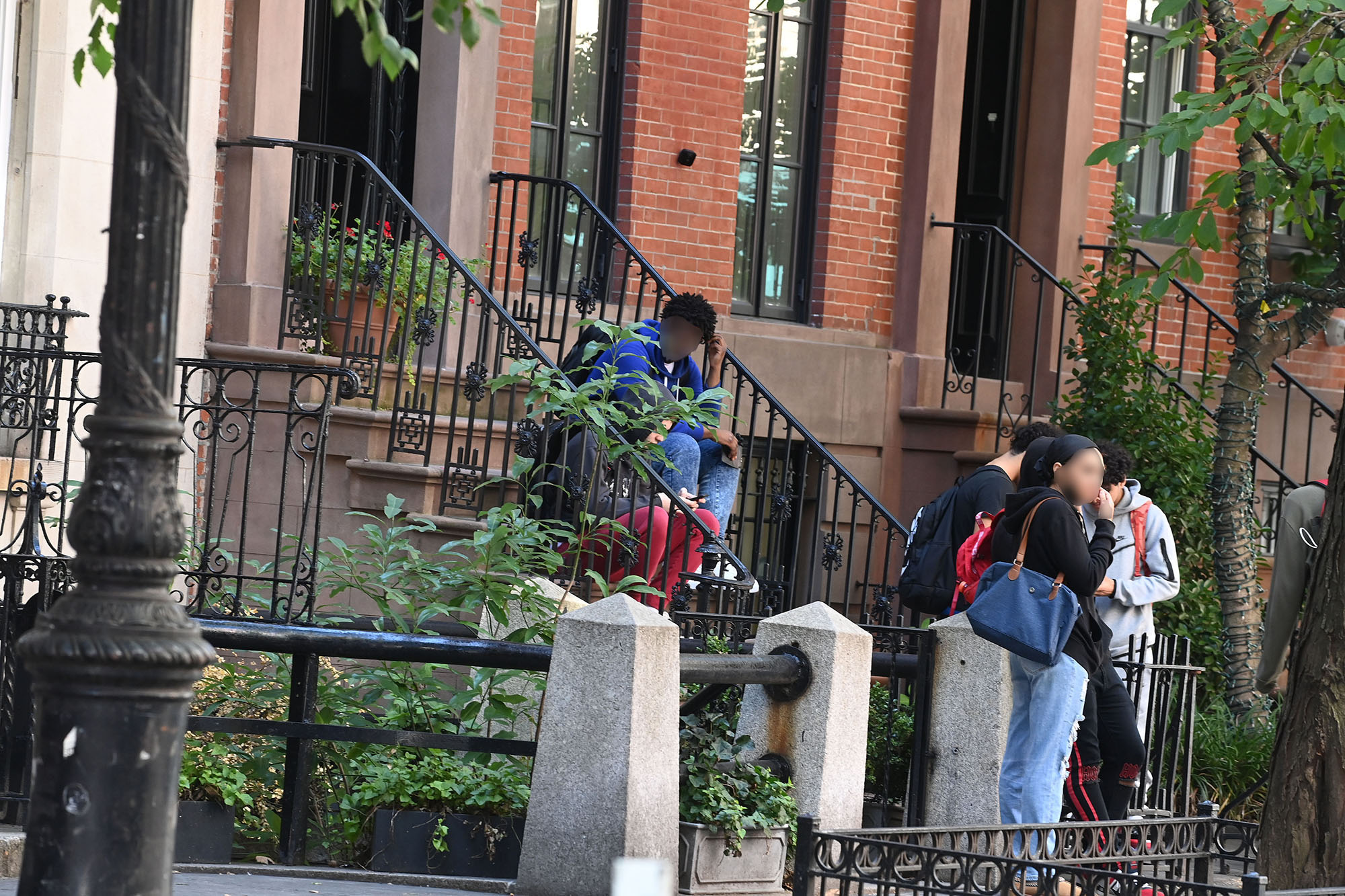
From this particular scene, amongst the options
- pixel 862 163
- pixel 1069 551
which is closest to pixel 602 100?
pixel 862 163

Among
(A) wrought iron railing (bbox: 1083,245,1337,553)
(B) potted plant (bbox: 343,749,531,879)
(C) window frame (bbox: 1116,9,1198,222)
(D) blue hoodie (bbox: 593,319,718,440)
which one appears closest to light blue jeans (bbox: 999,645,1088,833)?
(B) potted plant (bbox: 343,749,531,879)

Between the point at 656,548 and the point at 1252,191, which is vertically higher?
the point at 1252,191

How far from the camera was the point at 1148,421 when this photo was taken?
11.5 metres

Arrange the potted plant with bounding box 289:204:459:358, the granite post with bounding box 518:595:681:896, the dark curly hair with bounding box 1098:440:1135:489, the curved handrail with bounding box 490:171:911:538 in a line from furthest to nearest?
the curved handrail with bounding box 490:171:911:538, the potted plant with bounding box 289:204:459:358, the dark curly hair with bounding box 1098:440:1135:489, the granite post with bounding box 518:595:681:896

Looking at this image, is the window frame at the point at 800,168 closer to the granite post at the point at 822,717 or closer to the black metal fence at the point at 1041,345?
the black metal fence at the point at 1041,345

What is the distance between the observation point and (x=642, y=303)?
11852 mm

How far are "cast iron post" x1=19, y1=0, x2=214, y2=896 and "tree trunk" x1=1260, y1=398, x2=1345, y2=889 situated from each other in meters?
2.83

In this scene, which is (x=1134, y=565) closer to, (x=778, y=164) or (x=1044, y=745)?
(x=1044, y=745)

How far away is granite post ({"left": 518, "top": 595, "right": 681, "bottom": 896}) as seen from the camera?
6.22 m

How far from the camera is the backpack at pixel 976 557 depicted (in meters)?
7.46

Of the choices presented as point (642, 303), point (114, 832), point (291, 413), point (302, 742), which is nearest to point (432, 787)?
point (302, 742)

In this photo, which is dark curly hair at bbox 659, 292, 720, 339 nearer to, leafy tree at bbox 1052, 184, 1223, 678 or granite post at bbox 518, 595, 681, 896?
leafy tree at bbox 1052, 184, 1223, 678

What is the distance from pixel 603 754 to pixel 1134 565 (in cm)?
293

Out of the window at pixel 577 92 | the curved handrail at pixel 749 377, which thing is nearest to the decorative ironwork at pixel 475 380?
the curved handrail at pixel 749 377
